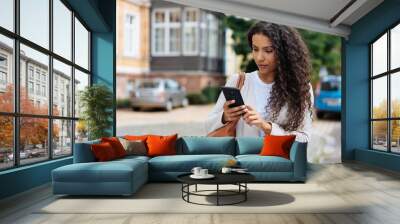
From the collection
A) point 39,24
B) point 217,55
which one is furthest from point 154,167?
point 217,55

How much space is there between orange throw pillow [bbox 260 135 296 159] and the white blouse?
1968mm

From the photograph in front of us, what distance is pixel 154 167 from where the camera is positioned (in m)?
6.78

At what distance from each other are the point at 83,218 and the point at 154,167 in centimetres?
228

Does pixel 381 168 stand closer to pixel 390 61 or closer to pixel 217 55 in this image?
pixel 390 61

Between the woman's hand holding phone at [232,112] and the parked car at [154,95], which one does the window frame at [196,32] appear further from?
the woman's hand holding phone at [232,112]

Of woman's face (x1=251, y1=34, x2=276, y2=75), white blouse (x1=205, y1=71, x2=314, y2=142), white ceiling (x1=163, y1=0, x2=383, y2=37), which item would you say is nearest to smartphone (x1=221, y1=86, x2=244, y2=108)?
white blouse (x1=205, y1=71, x2=314, y2=142)

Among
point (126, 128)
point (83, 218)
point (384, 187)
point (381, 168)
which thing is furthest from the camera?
point (126, 128)

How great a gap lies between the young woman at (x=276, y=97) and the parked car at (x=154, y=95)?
7217 millimetres

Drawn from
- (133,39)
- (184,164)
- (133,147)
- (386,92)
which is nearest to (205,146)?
(184,164)

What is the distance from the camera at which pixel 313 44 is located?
19328 mm

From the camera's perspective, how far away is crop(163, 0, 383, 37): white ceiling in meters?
8.48

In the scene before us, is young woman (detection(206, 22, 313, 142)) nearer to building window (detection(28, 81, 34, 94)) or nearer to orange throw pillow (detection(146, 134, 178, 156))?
orange throw pillow (detection(146, 134, 178, 156))

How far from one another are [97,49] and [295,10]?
394 centimetres

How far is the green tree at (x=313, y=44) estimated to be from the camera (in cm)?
1883
